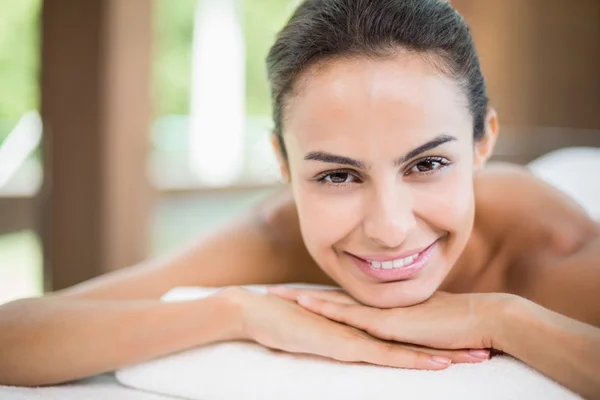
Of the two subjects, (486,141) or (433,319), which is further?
(486,141)

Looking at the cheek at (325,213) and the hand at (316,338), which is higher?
the cheek at (325,213)

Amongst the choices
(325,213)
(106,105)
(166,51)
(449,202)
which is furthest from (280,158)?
(166,51)

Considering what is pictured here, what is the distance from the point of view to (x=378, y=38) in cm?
66

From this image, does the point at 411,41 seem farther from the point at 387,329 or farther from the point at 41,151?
the point at 41,151

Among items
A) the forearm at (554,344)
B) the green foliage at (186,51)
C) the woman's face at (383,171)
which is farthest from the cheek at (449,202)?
the green foliage at (186,51)

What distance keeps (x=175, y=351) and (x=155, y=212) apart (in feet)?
2.74

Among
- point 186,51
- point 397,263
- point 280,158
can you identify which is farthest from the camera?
point 186,51

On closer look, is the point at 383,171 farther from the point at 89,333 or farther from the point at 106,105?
the point at 106,105

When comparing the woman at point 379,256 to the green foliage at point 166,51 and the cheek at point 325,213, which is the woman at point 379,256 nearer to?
the cheek at point 325,213

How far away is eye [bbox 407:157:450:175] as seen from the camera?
0.66 metres

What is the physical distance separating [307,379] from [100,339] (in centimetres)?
27

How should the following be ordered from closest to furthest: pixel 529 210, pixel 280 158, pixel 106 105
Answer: pixel 280 158
pixel 529 210
pixel 106 105

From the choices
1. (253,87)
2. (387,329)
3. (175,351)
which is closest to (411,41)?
(387,329)

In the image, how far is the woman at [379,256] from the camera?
64 cm
